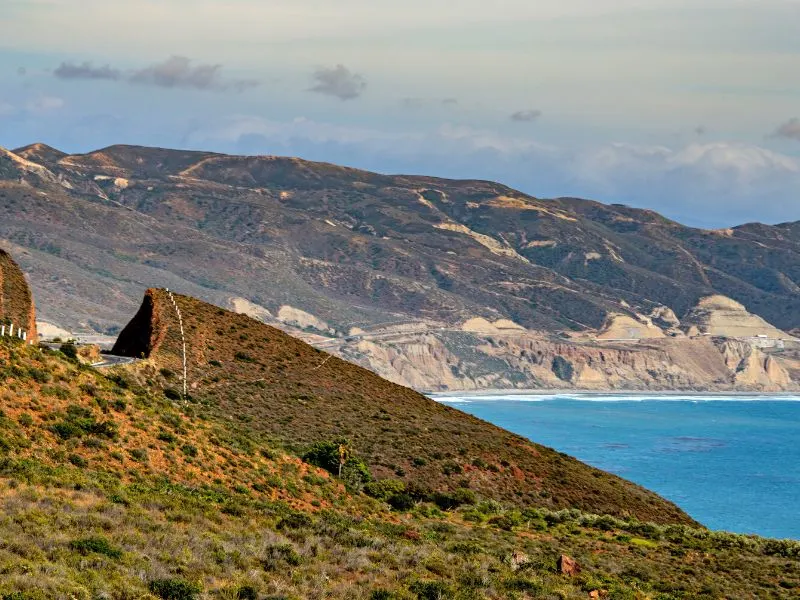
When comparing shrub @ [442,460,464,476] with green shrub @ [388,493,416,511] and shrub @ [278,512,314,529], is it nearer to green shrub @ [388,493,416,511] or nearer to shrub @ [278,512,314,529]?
green shrub @ [388,493,416,511]

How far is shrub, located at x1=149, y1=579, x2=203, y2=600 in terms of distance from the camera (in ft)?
78.1

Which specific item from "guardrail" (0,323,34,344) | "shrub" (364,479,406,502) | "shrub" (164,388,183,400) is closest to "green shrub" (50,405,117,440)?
"guardrail" (0,323,34,344)

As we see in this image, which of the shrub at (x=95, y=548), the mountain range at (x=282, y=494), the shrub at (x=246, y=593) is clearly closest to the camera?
the shrub at (x=246, y=593)

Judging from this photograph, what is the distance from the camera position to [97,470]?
119 feet

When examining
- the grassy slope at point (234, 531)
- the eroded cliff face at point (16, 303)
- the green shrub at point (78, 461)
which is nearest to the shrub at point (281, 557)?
the grassy slope at point (234, 531)

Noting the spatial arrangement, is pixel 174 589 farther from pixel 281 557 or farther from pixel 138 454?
pixel 138 454

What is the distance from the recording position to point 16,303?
6197 cm

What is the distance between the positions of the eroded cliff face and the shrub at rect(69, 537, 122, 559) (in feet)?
106

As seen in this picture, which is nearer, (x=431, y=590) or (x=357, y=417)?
(x=431, y=590)

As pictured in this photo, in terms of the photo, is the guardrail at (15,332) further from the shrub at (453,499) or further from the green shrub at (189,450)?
the shrub at (453,499)

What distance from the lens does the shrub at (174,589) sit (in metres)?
23.8

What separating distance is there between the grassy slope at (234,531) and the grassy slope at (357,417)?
15.9 ft

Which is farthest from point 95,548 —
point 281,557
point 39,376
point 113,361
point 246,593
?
point 113,361

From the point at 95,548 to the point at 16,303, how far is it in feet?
126
